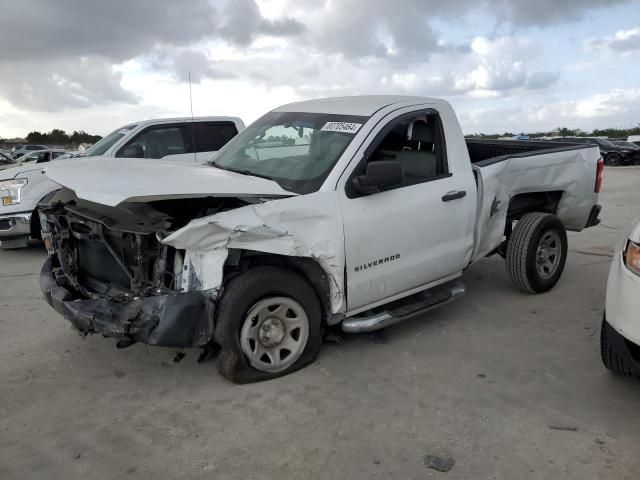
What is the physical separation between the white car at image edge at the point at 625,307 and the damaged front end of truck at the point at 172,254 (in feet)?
5.46

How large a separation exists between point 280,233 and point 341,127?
3.68ft

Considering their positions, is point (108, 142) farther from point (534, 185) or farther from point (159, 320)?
point (534, 185)

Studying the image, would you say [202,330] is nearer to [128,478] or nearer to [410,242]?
[128,478]

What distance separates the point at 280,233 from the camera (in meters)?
3.61

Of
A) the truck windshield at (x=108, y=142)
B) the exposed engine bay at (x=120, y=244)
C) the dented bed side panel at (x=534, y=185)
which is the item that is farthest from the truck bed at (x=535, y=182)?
the truck windshield at (x=108, y=142)

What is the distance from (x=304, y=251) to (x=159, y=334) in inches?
40.6

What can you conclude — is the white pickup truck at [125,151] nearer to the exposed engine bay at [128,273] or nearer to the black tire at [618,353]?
the exposed engine bay at [128,273]

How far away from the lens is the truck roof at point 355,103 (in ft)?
14.5

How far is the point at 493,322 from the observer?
499cm

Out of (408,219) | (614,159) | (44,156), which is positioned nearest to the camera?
(408,219)

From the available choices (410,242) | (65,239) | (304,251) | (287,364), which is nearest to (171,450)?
(287,364)

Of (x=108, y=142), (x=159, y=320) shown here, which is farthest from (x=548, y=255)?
(x=108, y=142)

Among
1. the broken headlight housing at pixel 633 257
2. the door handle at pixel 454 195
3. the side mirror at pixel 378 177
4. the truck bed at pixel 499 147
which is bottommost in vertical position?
the broken headlight housing at pixel 633 257

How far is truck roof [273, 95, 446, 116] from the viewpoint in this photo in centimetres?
443
